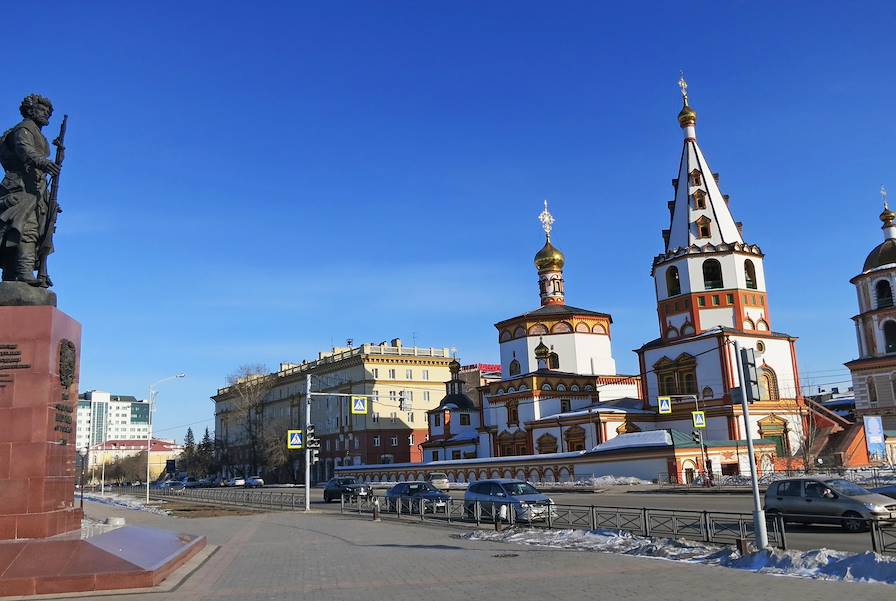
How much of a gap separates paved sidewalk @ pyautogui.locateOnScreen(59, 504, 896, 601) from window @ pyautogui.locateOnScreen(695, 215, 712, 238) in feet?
134

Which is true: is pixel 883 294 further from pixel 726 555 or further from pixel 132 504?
pixel 132 504

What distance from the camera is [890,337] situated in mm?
60406

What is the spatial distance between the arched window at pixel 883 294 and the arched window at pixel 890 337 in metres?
1.61

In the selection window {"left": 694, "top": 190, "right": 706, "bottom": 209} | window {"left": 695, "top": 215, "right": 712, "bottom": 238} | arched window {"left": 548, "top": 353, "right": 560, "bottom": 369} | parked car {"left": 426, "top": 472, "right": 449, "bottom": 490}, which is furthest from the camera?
arched window {"left": 548, "top": 353, "right": 560, "bottom": 369}

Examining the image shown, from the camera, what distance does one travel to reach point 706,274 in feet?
176

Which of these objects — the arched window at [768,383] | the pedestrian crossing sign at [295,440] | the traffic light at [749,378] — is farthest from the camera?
the arched window at [768,383]

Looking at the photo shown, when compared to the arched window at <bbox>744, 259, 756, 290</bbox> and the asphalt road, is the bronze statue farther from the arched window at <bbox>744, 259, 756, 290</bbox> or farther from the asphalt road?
the arched window at <bbox>744, 259, 756, 290</bbox>

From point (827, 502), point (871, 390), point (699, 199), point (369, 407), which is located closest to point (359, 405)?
point (827, 502)

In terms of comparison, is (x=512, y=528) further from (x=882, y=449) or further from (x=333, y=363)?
(x=333, y=363)

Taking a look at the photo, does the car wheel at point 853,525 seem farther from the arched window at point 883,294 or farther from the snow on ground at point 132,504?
the arched window at point 883,294

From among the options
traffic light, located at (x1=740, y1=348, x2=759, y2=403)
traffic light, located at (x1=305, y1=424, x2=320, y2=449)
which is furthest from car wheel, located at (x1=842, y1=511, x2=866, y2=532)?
traffic light, located at (x1=305, y1=424, x2=320, y2=449)

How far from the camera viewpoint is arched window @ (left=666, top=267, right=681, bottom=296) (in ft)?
180

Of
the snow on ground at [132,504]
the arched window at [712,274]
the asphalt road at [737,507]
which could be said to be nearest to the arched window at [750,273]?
the arched window at [712,274]

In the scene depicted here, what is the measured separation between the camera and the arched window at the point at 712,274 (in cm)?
5316
